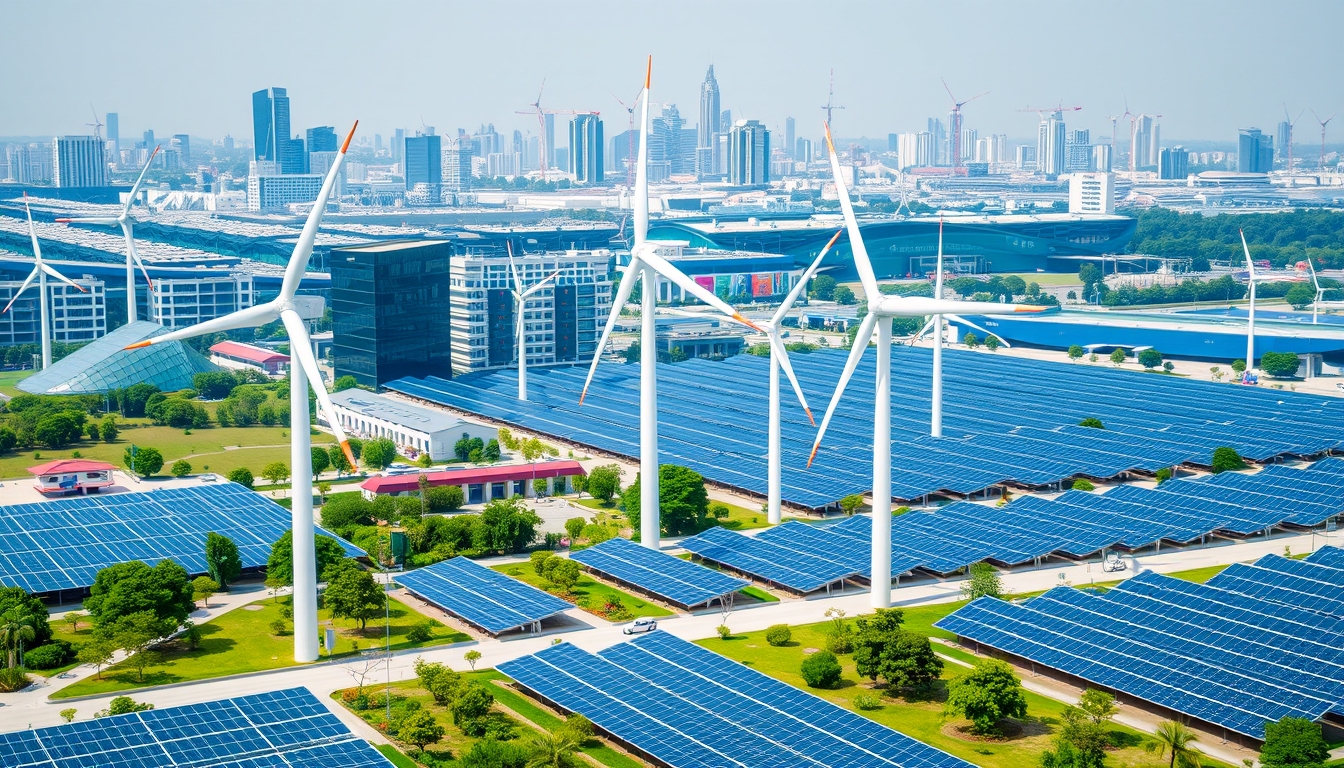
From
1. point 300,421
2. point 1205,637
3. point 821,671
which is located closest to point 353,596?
point 300,421

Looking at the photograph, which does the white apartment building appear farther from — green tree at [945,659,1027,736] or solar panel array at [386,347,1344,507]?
green tree at [945,659,1027,736]

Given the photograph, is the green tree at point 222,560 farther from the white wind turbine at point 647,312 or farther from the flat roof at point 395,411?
the flat roof at point 395,411

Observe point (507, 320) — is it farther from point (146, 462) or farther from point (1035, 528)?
point (1035, 528)

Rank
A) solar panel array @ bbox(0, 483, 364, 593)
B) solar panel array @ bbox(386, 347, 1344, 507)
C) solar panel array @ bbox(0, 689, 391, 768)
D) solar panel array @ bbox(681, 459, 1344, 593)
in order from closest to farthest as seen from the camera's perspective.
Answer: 1. solar panel array @ bbox(0, 689, 391, 768)
2. solar panel array @ bbox(0, 483, 364, 593)
3. solar panel array @ bbox(681, 459, 1344, 593)
4. solar panel array @ bbox(386, 347, 1344, 507)

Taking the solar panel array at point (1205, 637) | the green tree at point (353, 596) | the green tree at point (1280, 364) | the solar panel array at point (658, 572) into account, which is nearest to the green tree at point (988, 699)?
the solar panel array at point (1205, 637)

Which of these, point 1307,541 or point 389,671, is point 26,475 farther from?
point 1307,541

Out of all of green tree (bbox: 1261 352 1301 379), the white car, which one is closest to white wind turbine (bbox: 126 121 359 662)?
the white car
